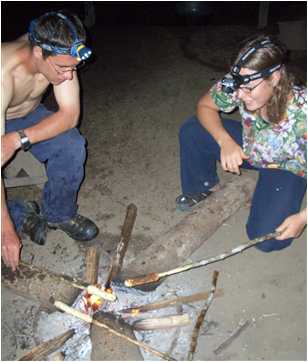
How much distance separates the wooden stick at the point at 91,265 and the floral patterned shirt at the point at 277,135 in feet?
4.54

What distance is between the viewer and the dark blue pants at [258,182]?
9.95 feet

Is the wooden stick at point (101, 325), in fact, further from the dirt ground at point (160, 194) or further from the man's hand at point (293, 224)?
the man's hand at point (293, 224)

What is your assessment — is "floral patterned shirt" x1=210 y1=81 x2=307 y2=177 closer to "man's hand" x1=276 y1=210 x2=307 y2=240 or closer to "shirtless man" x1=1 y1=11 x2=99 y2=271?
"man's hand" x1=276 y1=210 x2=307 y2=240

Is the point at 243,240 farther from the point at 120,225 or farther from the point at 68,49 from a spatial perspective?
the point at 68,49

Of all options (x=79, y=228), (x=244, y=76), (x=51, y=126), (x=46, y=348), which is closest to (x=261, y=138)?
(x=244, y=76)

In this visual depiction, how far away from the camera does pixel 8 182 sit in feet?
12.6

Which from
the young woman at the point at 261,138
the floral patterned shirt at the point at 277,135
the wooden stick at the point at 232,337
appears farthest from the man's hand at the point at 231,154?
the wooden stick at the point at 232,337

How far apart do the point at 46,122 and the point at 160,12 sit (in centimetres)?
588

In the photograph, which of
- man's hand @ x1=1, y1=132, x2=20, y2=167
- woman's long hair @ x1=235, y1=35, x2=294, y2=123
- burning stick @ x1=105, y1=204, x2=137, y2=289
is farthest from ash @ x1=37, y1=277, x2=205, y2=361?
woman's long hair @ x1=235, y1=35, x2=294, y2=123

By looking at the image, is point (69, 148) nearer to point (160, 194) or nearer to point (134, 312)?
point (160, 194)

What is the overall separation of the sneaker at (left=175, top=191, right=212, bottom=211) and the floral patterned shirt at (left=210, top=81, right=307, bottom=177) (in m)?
0.71

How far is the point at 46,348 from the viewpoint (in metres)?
2.74

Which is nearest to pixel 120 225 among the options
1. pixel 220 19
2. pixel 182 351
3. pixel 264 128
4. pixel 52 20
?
pixel 182 351

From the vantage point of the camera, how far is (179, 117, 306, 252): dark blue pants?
3.03 meters
